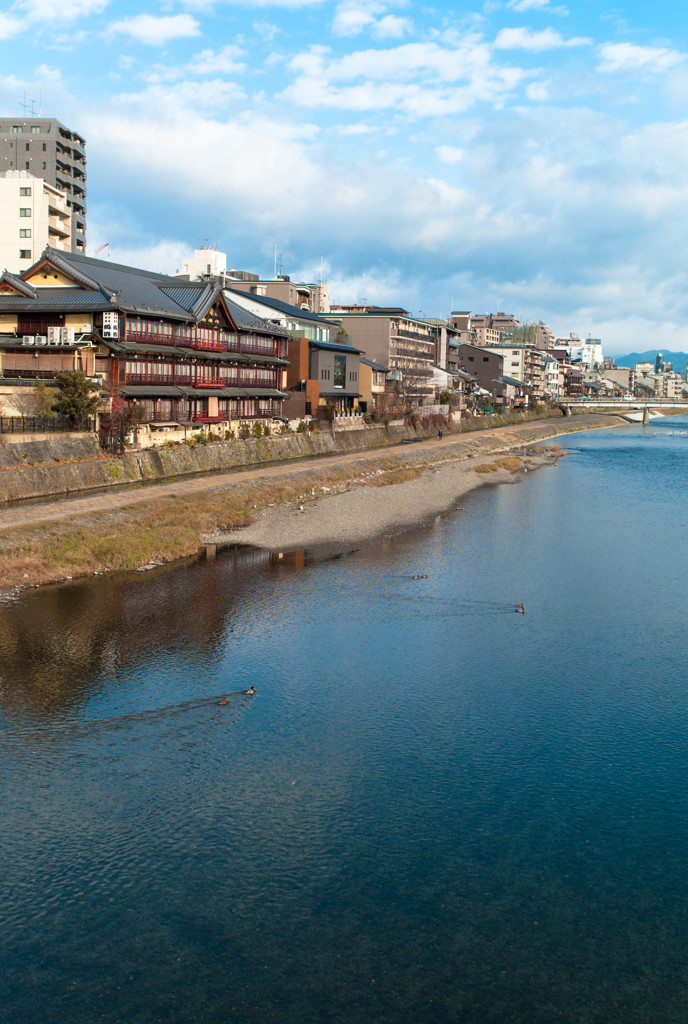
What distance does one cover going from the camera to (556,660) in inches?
793

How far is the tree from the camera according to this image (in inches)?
1597

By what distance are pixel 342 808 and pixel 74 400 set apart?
3170 centimetres

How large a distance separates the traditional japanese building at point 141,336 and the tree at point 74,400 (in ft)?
8.79

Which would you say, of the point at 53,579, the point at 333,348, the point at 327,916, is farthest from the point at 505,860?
the point at 333,348

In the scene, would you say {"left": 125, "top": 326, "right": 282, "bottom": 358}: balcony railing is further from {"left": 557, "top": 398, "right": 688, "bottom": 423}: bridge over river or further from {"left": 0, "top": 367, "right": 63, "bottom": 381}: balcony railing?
{"left": 557, "top": 398, "right": 688, "bottom": 423}: bridge over river

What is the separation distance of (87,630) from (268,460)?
1311 inches

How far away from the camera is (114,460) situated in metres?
41.2

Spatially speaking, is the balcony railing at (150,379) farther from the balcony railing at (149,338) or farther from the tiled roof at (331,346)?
the tiled roof at (331,346)

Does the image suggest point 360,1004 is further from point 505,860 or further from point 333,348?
point 333,348

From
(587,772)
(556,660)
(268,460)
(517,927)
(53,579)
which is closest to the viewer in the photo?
(517,927)

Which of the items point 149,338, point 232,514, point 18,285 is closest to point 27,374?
point 18,285

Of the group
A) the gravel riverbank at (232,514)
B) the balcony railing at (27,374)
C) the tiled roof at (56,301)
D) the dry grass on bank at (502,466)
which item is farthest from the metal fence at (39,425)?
the dry grass on bank at (502,466)

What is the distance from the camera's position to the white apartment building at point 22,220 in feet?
A: 211

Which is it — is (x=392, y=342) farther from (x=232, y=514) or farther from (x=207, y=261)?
(x=232, y=514)
